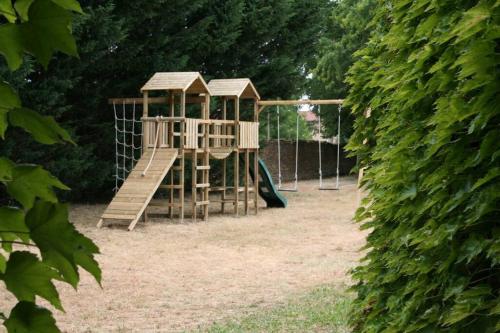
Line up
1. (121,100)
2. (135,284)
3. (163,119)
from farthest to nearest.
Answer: (121,100) → (163,119) → (135,284)

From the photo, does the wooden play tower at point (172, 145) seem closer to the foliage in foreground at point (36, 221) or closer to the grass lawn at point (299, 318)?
the grass lawn at point (299, 318)

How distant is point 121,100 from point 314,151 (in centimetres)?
1722

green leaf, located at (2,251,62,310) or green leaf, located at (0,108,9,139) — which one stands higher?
green leaf, located at (0,108,9,139)

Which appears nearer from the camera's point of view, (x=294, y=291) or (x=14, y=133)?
(x=294, y=291)

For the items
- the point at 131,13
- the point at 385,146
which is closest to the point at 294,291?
the point at 385,146

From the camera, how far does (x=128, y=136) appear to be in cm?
1888

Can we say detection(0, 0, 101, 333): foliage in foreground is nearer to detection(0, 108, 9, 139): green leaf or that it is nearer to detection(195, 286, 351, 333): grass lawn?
detection(0, 108, 9, 139): green leaf

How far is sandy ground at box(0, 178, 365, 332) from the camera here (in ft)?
22.4

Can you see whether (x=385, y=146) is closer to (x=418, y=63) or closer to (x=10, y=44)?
(x=418, y=63)

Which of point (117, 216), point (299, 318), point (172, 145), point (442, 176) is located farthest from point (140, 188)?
point (442, 176)

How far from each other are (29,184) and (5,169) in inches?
1.7

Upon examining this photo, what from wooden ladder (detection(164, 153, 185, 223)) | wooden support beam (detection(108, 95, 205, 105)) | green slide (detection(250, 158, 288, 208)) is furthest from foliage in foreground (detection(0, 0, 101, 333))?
green slide (detection(250, 158, 288, 208))

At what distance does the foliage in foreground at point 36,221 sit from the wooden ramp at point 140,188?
43.1ft

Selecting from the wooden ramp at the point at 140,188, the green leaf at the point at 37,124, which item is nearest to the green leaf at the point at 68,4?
the green leaf at the point at 37,124
